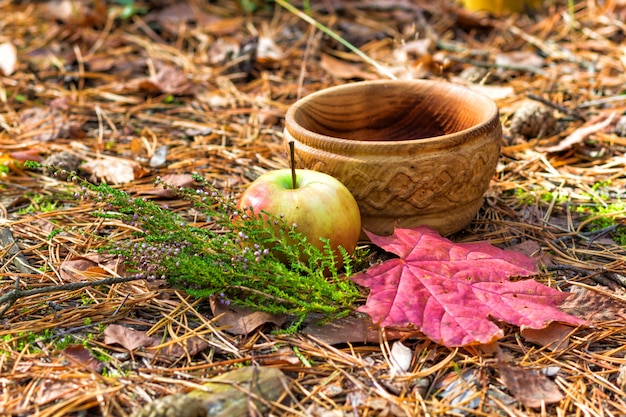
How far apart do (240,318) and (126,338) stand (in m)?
0.29

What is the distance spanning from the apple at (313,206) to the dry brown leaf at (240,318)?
0.26 m

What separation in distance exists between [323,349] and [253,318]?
0.70 ft

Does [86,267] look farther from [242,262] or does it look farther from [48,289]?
[242,262]

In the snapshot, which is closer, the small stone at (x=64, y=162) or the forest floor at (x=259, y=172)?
the forest floor at (x=259, y=172)

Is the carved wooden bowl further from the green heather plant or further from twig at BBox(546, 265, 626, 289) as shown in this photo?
twig at BBox(546, 265, 626, 289)

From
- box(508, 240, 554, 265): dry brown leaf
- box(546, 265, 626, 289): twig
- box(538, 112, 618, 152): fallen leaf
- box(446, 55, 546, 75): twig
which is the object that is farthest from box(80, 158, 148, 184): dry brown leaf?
box(446, 55, 546, 75): twig

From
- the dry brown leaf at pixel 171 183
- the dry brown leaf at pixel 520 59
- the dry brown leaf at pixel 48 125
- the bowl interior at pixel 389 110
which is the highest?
the bowl interior at pixel 389 110

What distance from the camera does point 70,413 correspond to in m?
1.41

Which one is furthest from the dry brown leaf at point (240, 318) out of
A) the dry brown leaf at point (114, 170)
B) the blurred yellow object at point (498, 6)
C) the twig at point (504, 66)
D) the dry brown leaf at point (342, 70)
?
the blurred yellow object at point (498, 6)

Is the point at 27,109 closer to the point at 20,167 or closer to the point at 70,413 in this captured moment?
the point at 20,167

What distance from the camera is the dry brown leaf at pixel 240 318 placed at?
→ 5.55 feet

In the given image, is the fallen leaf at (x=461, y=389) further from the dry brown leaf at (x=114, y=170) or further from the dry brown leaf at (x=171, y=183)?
the dry brown leaf at (x=114, y=170)

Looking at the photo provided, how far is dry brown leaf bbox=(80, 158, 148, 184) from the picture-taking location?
2.56 metres

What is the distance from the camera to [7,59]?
3.64 metres
